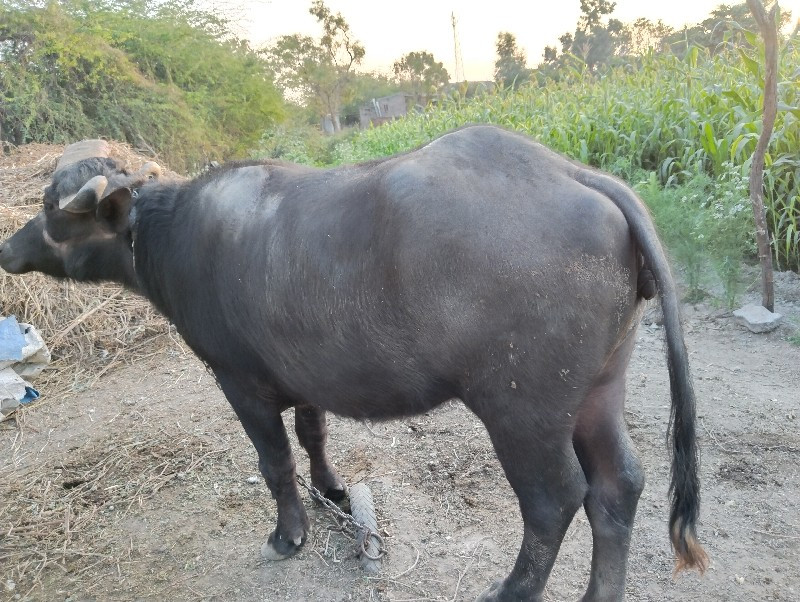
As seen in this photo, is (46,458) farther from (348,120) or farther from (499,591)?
(348,120)

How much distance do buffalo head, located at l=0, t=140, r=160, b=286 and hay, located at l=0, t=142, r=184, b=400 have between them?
97.3 inches

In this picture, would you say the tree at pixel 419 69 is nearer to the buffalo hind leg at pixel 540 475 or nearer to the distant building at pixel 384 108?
the distant building at pixel 384 108

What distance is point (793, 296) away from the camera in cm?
529

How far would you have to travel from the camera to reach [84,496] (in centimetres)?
383

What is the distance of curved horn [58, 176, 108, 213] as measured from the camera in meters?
2.88

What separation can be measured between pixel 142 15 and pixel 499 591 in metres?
14.5

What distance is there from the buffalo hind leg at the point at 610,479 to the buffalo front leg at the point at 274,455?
1383mm

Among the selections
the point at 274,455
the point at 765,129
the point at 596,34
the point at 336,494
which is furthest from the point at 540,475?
the point at 596,34

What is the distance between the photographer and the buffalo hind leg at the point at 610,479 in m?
2.48

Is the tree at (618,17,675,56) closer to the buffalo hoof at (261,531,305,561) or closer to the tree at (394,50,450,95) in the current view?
the buffalo hoof at (261,531,305,561)

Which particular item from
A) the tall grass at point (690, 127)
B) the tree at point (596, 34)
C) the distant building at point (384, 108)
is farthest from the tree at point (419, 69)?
the tall grass at point (690, 127)

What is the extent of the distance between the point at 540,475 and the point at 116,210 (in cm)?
237

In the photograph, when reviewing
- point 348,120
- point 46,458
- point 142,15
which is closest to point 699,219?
point 46,458

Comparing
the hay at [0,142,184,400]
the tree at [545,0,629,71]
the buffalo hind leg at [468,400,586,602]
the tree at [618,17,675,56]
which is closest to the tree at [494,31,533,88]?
the tree at [545,0,629,71]
